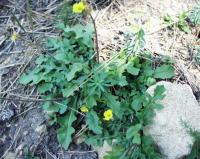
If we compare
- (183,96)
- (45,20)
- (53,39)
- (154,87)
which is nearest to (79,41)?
(53,39)

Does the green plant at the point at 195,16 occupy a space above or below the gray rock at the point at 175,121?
above

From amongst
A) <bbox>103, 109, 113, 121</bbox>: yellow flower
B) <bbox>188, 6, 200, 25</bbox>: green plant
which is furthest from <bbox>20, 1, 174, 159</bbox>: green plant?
<bbox>188, 6, 200, 25</bbox>: green plant

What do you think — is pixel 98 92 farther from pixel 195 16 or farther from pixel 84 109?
pixel 195 16

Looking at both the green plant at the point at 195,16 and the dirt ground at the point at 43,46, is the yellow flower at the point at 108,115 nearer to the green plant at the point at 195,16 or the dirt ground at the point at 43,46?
the dirt ground at the point at 43,46

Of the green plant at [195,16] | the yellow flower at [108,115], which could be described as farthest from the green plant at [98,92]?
the green plant at [195,16]

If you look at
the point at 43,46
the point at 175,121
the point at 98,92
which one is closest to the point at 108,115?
the point at 98,92

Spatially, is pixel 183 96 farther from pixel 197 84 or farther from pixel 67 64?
pixel 67 64
